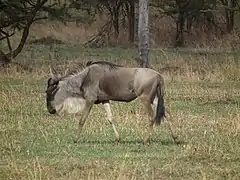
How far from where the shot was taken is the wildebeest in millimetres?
12477

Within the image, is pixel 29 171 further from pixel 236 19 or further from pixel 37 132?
pixel 236 19

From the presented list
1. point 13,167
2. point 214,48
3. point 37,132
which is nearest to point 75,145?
point 37,132

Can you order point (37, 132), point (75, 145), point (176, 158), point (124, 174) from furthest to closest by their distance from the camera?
point (37, 132)
point (75, 145)
point (176, 158)
point (124, 174)

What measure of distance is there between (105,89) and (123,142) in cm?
103

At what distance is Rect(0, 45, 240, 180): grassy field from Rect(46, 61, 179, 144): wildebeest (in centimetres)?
49

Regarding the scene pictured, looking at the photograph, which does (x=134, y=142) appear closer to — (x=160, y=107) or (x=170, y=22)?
(x=160, y=107)

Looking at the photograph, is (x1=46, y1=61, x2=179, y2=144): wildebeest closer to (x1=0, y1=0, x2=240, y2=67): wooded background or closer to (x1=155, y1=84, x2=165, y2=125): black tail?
(x1=155, y1=84, x2=165, y2=125): black tail

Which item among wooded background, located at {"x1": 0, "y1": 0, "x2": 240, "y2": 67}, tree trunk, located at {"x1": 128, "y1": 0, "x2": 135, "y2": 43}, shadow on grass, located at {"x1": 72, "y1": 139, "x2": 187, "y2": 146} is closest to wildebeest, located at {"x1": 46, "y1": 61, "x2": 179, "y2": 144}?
shadow on grass, located at {"x1": 72, "y1": 139, "x2": 187, "y2": 146}

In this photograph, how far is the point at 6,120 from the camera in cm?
A: 1479

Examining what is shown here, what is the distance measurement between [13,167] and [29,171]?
1.00ft

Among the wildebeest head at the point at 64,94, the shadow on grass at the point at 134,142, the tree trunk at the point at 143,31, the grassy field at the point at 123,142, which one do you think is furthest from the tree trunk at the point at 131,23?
the shadow on grass at the point at 134,142

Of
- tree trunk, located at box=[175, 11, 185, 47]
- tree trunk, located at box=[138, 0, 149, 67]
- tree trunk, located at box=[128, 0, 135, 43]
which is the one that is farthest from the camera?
tree trunk, located at box=[128, 0, 135, 43]

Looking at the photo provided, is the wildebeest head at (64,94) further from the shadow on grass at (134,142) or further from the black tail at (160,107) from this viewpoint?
the black tail at (160,107)

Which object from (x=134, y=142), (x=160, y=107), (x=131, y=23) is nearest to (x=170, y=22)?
(x=131, y=23)
